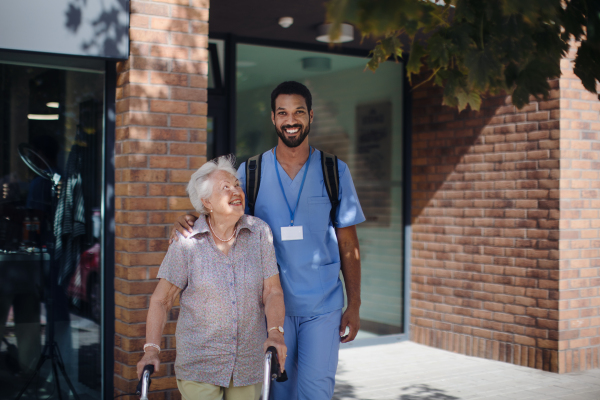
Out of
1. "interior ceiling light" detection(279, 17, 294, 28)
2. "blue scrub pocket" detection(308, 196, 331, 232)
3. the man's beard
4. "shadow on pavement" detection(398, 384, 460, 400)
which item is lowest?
"shadow on pavement" detection(398, 384, 460, 400)

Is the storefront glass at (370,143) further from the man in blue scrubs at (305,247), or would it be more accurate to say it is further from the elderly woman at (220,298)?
the elderly woman at (220,298)

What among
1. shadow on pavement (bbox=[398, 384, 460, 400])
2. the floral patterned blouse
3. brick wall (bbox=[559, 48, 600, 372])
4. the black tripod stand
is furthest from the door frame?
the floral patterned blouse

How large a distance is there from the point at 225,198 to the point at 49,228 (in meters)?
2.10

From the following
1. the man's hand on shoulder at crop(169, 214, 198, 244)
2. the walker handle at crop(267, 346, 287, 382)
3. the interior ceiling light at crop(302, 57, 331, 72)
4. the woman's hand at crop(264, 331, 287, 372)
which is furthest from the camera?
the interior ceiling light at crop(302, 57, 331, 72)

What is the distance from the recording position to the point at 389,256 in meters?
7.66

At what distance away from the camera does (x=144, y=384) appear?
246 cm

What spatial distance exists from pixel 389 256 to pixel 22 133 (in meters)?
4.61

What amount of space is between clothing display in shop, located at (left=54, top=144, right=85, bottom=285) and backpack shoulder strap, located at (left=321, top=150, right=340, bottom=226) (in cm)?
203

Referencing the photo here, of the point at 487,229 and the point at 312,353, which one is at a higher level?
the point at 487,229

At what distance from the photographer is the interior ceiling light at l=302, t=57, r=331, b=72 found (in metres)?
7.12

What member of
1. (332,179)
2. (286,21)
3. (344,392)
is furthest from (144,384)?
(286,21)

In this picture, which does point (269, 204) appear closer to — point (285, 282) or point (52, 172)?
point (285, 282)

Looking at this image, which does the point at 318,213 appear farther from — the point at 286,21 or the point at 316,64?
the point at 316,64

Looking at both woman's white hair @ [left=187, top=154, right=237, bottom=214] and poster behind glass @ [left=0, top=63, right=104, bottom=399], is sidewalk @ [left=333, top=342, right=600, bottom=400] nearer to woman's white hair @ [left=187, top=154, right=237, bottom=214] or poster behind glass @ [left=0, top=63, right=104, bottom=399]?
poster behind glass @ [left=0, top=63, right=104, bottom=399]
